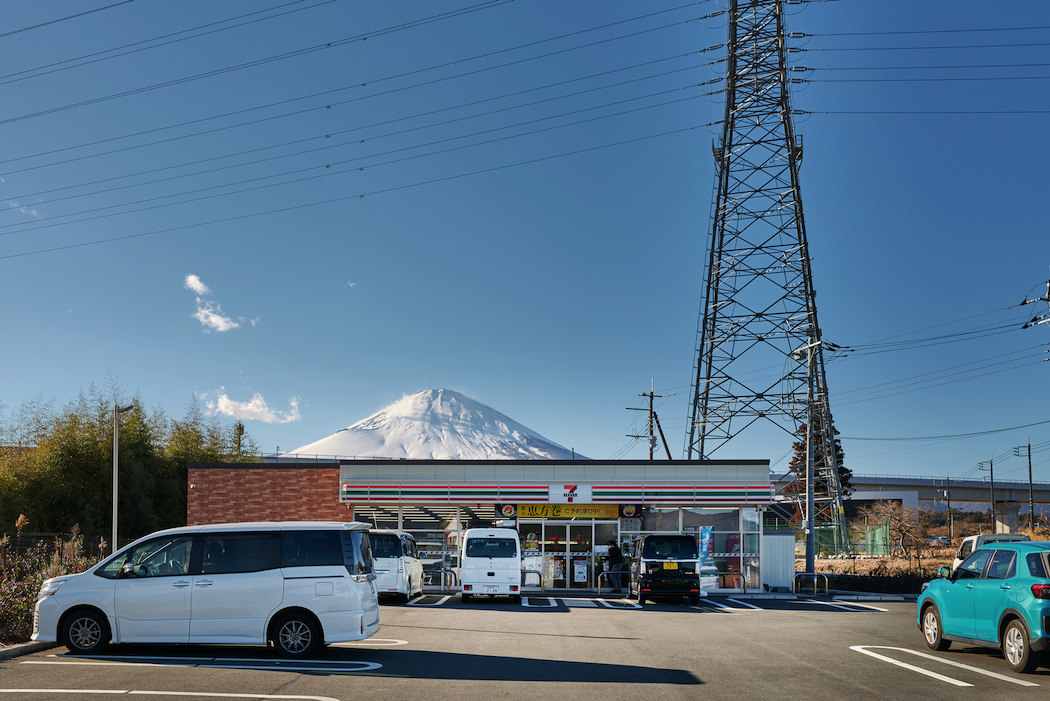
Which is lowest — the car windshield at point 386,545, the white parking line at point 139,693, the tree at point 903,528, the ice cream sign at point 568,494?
the tree at point 903,528

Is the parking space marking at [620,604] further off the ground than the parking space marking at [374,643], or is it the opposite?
the parking space marking at [374,643]

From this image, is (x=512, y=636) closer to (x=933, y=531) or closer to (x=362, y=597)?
(x=362, y=597)

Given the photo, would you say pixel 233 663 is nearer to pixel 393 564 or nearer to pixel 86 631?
pixel 86 631

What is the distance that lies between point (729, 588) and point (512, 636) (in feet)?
51.3

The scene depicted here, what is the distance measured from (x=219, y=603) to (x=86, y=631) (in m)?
1.82

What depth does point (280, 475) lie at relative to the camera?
29422 millimetres

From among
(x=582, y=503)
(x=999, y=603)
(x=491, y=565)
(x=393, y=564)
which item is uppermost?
(x=582, y=503)

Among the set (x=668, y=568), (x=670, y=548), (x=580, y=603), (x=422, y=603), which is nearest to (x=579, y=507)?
(x=670, y=548)

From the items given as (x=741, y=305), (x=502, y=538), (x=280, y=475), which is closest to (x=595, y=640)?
(x=502, y=538)

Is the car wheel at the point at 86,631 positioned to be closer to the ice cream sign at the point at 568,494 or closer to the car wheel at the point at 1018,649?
the car wheel at the point at 1018,649

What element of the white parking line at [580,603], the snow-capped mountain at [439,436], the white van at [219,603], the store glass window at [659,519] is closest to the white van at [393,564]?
the white parking line at [580,603]

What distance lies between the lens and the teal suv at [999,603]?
10016 mm

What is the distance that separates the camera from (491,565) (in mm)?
22656

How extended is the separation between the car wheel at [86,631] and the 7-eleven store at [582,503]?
663 inches
